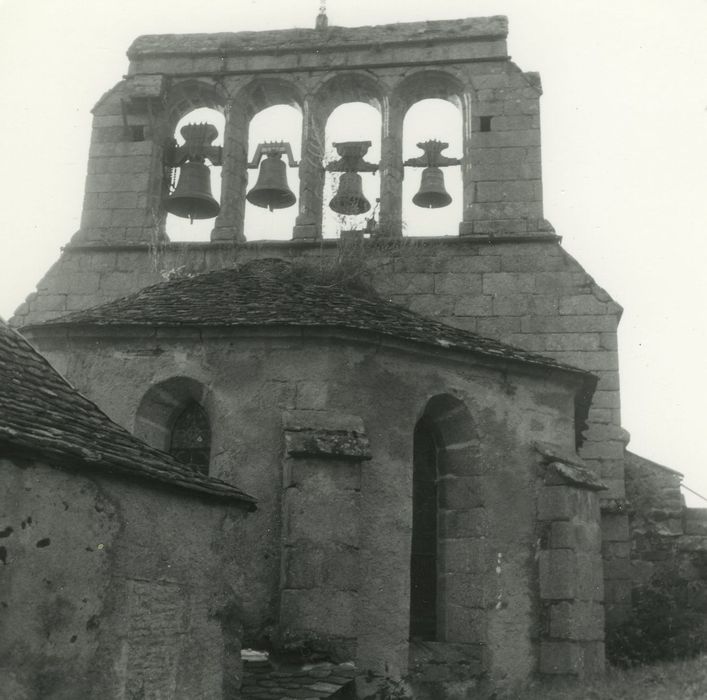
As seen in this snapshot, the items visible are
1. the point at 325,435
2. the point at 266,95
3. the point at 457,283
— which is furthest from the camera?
the point at 266,95

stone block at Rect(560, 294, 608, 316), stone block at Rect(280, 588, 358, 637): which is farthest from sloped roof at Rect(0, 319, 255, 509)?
stone block at Rect(560, 294, 608, 316)

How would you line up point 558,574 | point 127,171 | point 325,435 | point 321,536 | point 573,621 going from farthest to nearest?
point 127,171
point 558,574
point 573,621
point 325,435
point 321,536

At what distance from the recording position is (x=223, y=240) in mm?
13172

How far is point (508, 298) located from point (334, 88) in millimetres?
4110

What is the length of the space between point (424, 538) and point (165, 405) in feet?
9.88

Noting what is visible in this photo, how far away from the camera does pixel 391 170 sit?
13.3 metres

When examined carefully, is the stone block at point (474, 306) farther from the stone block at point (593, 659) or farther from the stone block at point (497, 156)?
the stone block at point (593, 659)

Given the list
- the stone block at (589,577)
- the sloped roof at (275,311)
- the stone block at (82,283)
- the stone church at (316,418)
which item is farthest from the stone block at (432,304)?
the stone block at (82,283)

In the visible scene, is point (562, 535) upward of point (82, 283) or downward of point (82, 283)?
downward

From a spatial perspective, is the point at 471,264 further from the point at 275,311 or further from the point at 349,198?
the point at 275,311

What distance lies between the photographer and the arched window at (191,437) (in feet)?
32.0

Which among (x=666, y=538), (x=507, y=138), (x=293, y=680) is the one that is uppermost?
(x=507, y=138)

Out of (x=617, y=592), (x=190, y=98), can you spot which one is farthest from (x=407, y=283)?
(x=617, y=592)

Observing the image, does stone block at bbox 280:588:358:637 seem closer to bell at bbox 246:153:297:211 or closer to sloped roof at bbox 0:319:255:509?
sloped roof at bbox 0:319:255:509
